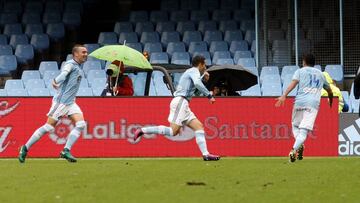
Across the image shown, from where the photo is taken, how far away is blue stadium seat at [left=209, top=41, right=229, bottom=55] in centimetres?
3102

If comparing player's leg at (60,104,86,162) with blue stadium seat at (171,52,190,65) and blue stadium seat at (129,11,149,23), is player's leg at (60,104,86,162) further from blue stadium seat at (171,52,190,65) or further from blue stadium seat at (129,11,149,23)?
blue stadium seat at (129,11,149,23)

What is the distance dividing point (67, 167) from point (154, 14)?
1558cm

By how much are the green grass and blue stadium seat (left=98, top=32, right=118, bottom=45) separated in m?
12.7

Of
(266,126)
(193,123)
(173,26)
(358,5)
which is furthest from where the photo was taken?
(173,26)

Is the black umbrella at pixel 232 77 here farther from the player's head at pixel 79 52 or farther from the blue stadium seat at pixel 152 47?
the blue stadium seat at pixel 152 47

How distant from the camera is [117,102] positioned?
75.5 ft

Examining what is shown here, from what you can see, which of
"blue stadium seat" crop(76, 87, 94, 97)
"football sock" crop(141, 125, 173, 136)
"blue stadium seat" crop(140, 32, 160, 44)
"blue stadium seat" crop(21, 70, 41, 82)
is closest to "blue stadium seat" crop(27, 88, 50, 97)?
"blue stadium seat" crop(76, 87, 94, 97)

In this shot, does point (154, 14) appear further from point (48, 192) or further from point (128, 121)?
point (48, 192)

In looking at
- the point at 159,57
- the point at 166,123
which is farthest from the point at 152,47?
the point at 166,123

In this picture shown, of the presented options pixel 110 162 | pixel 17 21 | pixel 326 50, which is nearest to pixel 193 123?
pixel 110 162

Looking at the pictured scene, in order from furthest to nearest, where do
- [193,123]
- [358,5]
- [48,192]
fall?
[358,5] → [193,123] → [48,192]

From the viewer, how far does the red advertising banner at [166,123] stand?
22859 mm

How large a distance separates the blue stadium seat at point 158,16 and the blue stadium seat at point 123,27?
2.25 feet

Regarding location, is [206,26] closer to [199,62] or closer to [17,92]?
[17,92]
